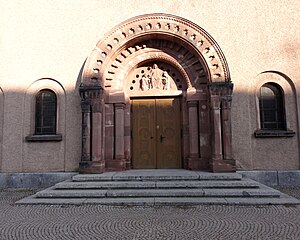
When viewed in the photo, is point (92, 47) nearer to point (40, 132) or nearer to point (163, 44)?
point (163, 44)

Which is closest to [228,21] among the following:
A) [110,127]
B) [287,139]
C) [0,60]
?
[287,139]

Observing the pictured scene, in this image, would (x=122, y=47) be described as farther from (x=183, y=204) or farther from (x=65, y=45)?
(x=183, y=204)

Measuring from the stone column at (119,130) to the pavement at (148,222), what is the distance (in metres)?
3.14

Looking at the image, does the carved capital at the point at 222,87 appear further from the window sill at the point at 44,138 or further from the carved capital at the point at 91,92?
the window sill at the point at 44,138

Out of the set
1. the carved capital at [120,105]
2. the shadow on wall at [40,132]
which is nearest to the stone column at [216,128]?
Result: the carved capital at [120,105]

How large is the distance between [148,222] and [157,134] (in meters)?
4.87

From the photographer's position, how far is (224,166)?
27.0 feet

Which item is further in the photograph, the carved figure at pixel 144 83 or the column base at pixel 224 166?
the carved figure at pixel 144 83

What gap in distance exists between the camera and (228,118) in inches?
332

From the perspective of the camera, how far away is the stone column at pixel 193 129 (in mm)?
8984

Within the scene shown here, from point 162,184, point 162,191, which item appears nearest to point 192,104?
point 162,184

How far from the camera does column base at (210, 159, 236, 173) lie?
822 cm

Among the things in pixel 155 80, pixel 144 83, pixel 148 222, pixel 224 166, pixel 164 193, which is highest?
pixel 155 80

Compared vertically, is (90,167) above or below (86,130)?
below
